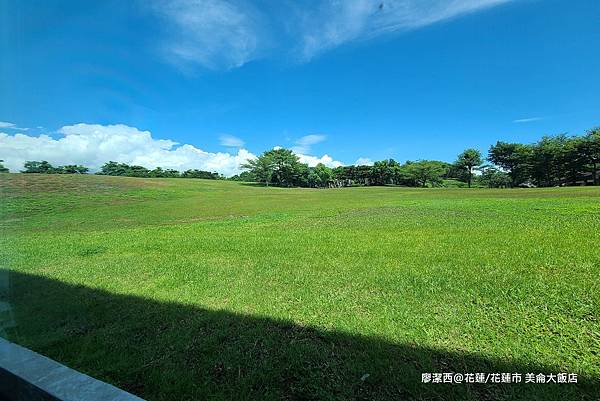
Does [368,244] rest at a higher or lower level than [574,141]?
lower

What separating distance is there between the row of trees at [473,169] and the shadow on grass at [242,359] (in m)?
72.1

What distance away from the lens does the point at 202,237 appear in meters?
10.9

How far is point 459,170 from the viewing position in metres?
92.4

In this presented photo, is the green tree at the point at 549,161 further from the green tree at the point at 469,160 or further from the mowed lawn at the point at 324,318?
the mowed lawn at the point at 324,318

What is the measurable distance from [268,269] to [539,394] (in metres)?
4.57

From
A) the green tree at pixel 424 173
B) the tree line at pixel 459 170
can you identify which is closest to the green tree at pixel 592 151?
the tree line at pixel 459 170

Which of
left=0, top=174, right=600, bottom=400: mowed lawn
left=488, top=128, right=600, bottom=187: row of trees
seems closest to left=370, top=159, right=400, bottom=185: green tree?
left=488, top=128, right=600, bottom=187: row of trees

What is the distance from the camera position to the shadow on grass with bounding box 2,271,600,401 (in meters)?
2.68

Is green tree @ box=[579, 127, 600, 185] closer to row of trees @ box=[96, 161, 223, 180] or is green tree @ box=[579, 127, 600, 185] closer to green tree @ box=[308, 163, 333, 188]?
green tree @ box=[308, 163, 333, 188]

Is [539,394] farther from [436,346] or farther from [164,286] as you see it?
[164,286]

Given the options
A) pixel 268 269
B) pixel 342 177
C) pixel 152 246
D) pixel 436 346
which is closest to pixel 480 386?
pixel 436 346

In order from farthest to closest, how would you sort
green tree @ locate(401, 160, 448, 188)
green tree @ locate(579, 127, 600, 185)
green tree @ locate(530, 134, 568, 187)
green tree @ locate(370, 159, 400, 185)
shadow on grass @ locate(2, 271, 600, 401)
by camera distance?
green tree @ locate(370, 159, 400, 185) → green tree @ locate(401, 160, 448, 188) → green tree @ locate(530, 134, 568, 187) → green tree @ locate(579, 127, 600, 185) → shadow on grass @ locate(2, 271, 600, 401)

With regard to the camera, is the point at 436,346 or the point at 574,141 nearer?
the point at 436,346

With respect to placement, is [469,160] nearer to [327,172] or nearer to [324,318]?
[327,172]
